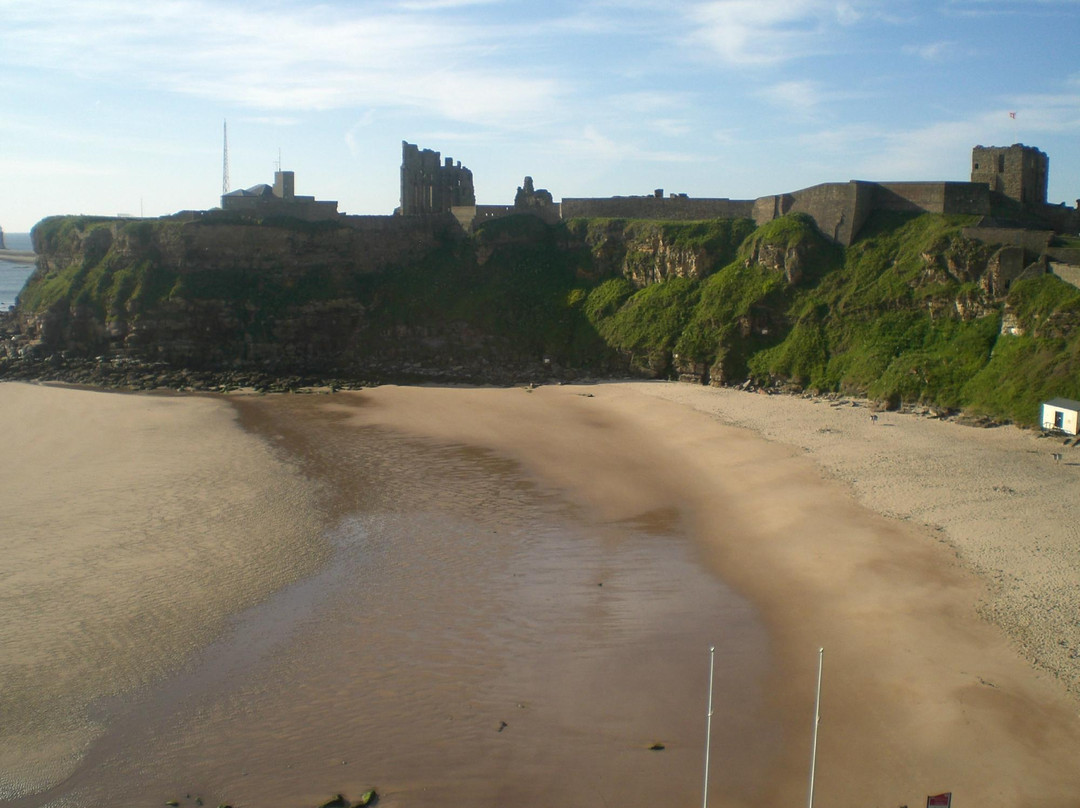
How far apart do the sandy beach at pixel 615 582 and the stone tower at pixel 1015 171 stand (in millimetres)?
14607

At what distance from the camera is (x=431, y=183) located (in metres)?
49.6

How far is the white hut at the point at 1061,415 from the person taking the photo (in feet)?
77.6

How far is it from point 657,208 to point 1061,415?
→ 24.5 meters

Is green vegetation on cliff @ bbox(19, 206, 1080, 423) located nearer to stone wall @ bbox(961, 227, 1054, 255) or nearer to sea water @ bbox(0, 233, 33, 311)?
stone wall @ bbox(961, 227, 1054, 255)

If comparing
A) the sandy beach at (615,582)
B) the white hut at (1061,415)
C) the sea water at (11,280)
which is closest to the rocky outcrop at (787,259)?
the sandy beach at (615,582)

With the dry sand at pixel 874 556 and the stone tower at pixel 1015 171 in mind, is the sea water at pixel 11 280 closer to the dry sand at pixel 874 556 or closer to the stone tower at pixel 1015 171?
the dry sand at pixel 874 556

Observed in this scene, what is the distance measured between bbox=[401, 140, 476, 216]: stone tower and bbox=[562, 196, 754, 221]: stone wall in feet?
23.6

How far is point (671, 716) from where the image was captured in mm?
12320

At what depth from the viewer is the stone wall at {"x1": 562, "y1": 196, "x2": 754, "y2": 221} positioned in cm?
4238

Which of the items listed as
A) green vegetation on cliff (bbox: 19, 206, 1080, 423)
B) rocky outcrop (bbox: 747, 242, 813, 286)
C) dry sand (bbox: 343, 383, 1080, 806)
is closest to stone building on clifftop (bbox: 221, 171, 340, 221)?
green vegetation on cliff (bbox: 19, 206, 1080, 423)

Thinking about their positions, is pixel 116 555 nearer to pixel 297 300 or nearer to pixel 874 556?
pixel 874 556

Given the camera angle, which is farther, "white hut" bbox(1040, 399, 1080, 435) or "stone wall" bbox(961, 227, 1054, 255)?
"stone wall" bbox(961, 227, 1054, 255)

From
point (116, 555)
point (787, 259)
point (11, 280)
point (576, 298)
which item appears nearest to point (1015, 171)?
point (787, 259)

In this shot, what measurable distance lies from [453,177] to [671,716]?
42384 mm
